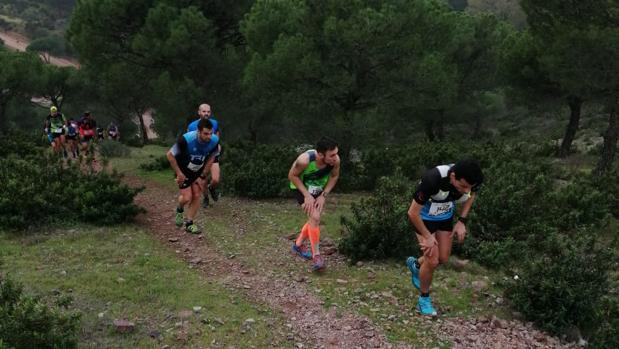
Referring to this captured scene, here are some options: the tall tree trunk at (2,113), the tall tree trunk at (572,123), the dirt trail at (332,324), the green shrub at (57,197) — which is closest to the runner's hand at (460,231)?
the dirt trail at (332,324)

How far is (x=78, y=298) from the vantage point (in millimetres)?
5449

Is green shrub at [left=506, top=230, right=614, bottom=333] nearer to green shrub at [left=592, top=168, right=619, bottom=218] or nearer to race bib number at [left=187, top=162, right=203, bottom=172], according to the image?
race bib number at [left=187, top=162, right=203, bottom=172]

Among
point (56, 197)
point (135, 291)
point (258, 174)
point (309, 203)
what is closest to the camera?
point (135, 291)

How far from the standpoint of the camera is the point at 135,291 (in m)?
5.67

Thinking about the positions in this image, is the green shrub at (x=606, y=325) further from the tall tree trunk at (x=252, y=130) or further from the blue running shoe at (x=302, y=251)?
the tall tree trunk at (x=252, y=130)

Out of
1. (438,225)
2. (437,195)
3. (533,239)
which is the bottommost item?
(533,239)

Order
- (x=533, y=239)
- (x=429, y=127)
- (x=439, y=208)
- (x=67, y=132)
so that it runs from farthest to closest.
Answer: (x=429, y=127), (x=67, y=132), (x=533, y=239), (x=439, y=208)

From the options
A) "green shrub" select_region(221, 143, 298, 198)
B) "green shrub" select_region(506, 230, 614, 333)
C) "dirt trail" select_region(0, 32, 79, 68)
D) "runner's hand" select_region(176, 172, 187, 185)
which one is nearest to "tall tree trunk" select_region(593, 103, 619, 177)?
"green shrub" select_region(221, 143, 298, 198)

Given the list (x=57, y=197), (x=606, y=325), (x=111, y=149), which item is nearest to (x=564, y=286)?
(x=606, y=325)

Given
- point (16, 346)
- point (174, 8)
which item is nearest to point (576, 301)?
point (16, 346)

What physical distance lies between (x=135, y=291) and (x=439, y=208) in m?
3.43

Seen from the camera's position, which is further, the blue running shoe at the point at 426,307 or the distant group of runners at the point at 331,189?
the blue running shoe at the point at 426,307

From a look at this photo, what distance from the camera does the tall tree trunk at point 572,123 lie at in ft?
60.3

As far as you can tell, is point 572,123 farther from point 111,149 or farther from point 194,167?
point 111,149
